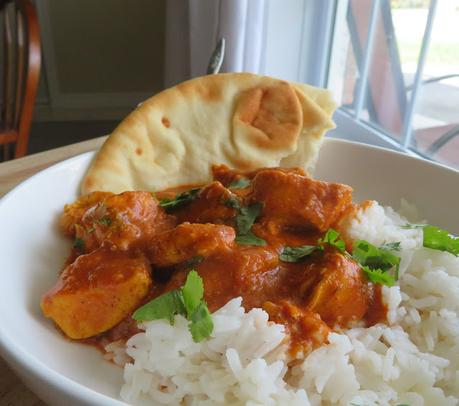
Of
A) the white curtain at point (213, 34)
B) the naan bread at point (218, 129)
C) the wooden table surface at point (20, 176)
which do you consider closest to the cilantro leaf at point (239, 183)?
the naan bread at point (218, 129)

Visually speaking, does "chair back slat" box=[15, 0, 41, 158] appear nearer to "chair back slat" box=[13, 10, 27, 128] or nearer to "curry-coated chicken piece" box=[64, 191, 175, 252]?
"chair back slat" box=[13, 10, 27, 128]

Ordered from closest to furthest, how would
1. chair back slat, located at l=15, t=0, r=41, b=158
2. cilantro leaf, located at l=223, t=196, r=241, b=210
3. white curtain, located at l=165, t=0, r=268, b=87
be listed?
cilantro leaf, located at l=223, t=196, r=241, b=210, white curtain, located at l=165, t=0, r=268, b=87, chair back slat, located at l=15, t=0, r=41, b=158

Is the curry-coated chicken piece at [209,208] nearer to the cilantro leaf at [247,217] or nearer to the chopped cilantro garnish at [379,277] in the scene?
the cilantro leaf at [247,217]

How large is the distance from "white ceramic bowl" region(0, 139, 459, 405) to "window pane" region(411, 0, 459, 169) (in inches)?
35.0

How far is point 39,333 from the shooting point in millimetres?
989

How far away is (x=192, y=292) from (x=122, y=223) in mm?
282

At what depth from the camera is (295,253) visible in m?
1.18

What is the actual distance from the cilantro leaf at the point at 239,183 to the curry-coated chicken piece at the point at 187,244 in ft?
1.07

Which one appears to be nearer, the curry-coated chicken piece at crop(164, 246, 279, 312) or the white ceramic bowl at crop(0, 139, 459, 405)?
the white ceramic bowl at crop(0, 139, 459, 405)

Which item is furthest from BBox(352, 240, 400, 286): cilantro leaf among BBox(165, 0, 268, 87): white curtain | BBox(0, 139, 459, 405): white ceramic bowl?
BBox(165, 0, 268, 87): white curtain

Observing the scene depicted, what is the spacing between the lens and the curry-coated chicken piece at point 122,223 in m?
1.16

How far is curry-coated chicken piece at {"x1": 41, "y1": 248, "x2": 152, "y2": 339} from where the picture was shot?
1.01 m

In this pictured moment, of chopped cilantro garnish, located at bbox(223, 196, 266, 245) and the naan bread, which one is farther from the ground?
the naan bread

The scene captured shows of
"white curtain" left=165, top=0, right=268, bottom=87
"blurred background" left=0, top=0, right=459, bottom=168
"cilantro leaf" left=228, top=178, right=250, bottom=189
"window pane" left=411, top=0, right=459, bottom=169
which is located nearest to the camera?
"cilantro leaf" left=228, top=178, right=250, bottom=189
